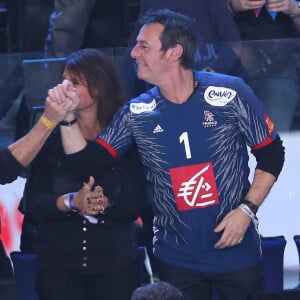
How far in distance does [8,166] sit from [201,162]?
780 millimetres

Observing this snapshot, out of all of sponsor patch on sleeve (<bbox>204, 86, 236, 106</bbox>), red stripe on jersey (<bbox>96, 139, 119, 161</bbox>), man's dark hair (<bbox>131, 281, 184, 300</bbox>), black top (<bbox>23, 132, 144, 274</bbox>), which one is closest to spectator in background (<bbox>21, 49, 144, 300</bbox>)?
black top (<bbox>23, 132, 144, 274</bbox>)

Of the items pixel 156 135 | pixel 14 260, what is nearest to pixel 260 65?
pixel 156 135

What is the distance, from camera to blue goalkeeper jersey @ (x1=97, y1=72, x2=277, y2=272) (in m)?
3.15

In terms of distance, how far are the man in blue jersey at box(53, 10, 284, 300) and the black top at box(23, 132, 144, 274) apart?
0.46 feet

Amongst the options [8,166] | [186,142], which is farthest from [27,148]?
[186,142]

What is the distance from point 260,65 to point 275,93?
0.15m

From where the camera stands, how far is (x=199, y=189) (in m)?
3.14

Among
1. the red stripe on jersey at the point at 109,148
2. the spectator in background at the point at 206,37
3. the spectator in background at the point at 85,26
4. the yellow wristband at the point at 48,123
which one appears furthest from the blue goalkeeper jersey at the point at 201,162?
the spectator in background at the point at 85,26

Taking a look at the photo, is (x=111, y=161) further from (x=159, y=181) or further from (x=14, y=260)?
(x=14, y=260)

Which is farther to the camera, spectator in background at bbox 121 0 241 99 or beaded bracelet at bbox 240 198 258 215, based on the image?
spectator in background at bbox 121 0 241 99

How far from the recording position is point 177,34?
329 cm

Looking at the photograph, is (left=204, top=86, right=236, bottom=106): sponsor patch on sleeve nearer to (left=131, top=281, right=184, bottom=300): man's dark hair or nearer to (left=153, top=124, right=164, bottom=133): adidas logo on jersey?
(left=153, top=124, right=164, bottom=133): adidas logo on jersey

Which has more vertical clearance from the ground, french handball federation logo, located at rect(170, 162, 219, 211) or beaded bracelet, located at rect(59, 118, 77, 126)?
beaded bracelet, located at rect(59, 118, 77, 126)

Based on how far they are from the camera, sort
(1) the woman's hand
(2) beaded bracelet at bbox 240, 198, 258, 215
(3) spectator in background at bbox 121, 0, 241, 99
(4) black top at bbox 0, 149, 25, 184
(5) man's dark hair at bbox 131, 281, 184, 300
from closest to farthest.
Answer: (5) man's dark hair at bbox 131, 281, 184, 300 → (2) beaded bracelet at bbox 240, 198, 258, 215 → (1) the woman's hand → (4) black top at bbox 0, 149, 25, 184 → (3) spectator in background at bbox 121, 0, 241, 99
